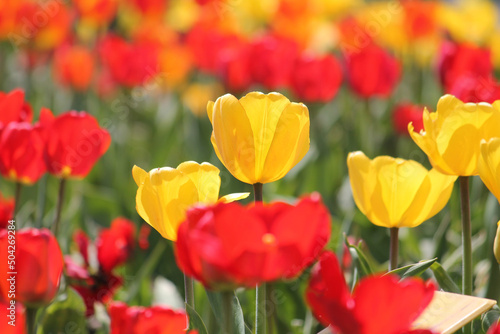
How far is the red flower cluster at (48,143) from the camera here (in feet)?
3.17

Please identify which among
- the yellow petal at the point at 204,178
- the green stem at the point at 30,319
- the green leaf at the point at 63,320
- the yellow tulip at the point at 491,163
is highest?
the yellow tulip at the point at 491,163

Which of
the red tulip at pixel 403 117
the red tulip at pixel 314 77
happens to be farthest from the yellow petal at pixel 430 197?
the red tulip at pixel 314 77

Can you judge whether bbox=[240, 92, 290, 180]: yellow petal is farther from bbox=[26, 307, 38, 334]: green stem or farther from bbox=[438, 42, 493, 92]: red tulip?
bbox=[438, 42, 493, 92]: red tulip

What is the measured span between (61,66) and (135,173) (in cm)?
184

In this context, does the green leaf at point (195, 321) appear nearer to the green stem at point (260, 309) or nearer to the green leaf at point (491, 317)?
the green stem at point (260, 309)

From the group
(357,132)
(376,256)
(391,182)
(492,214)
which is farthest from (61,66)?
(391,182)

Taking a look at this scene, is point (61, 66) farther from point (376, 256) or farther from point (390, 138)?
point (376, 256)

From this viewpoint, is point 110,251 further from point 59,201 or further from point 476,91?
point 476,91

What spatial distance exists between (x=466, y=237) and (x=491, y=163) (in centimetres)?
12

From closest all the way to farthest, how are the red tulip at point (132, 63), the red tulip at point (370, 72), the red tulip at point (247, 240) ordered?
the red tulip at point (247, 240) → the red tulip at point (370, 72) → the red tulip at point (132, 63)

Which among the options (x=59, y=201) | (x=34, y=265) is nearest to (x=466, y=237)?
(x=34, y=265)

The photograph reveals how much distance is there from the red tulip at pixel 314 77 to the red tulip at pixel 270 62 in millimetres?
32

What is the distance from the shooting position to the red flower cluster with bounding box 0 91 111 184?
3.17 ft

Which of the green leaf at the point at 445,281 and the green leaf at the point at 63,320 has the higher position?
the green leaf at the point at 445,281
